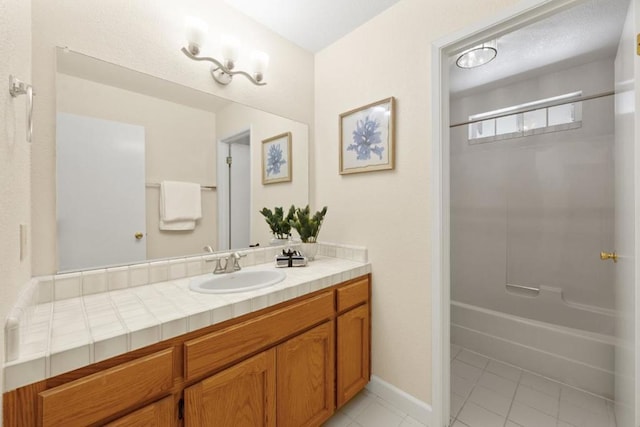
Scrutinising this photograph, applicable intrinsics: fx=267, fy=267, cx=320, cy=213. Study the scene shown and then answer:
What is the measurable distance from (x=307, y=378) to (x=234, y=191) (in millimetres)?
1111

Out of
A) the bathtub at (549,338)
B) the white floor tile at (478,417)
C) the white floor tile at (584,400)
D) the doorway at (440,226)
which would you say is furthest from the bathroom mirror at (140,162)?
the white floor tile at (584,400)

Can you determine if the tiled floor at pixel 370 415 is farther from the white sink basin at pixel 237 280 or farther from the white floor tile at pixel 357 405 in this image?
the white sink basin at pixel 237 280

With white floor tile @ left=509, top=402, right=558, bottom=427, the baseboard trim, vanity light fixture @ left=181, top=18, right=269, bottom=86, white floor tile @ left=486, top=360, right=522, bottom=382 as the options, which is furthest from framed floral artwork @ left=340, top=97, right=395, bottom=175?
white floor tile @ left=486, top=360, right=522, bottom=382

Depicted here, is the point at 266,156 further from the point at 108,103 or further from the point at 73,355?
the point at 73,355

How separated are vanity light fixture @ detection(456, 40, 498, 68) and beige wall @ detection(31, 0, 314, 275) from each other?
126 cm

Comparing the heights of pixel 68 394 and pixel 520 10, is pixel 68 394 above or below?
below

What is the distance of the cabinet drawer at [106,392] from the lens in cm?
65

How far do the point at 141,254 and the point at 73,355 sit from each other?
0.68 metres

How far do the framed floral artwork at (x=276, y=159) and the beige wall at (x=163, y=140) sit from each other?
374 mm

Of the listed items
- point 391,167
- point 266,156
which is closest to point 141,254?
point 266,156

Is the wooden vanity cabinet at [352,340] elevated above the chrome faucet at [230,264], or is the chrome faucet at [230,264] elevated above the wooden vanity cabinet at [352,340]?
the chrome faucet at [230,264]

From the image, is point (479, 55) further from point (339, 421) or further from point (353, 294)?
point (339, 421)

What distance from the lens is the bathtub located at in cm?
172

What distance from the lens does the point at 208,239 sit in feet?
5.02
